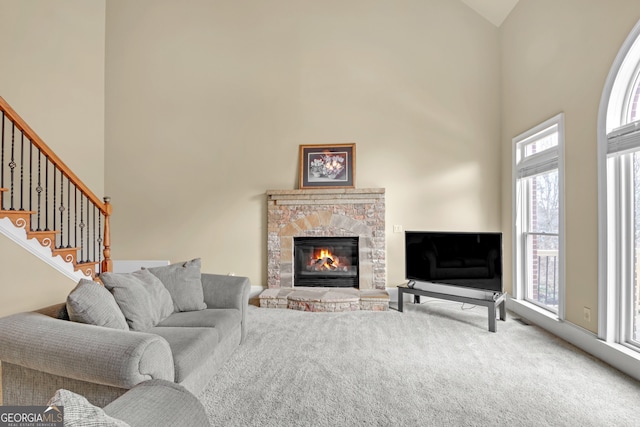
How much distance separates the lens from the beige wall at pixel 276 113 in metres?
5.00

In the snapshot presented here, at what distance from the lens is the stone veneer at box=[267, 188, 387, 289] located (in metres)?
5.02

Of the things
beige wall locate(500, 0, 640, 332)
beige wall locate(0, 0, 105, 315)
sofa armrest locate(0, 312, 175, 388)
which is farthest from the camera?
beige wall locate(0, 0, 105, 315)

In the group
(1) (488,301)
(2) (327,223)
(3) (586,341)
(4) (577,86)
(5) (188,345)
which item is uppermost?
(4) (577,86)

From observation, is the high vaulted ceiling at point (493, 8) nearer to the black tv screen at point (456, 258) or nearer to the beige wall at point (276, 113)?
the beige wall at point (276, 113)

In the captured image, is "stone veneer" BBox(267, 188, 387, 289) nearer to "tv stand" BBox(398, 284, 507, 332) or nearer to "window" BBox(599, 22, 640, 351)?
"tv stand" BBox(398, 284, 507, 332)

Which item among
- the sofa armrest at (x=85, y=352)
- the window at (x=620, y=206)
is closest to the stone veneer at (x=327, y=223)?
the window at (x=620, y=206)

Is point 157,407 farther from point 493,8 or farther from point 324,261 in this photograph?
point 493,8

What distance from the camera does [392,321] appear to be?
4.04 meters

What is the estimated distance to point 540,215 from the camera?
13.6ft

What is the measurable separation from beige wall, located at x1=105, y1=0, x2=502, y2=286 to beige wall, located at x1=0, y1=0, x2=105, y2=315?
0.23 meters

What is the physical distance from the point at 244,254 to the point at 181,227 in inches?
44.8

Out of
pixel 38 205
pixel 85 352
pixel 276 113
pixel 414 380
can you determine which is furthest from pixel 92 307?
pixel 276 113

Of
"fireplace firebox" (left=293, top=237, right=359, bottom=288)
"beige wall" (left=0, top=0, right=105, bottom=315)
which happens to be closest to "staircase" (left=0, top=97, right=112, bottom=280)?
"beige wall" (left=0, top=0, right=105, bottom=315)

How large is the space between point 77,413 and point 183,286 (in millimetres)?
2333
